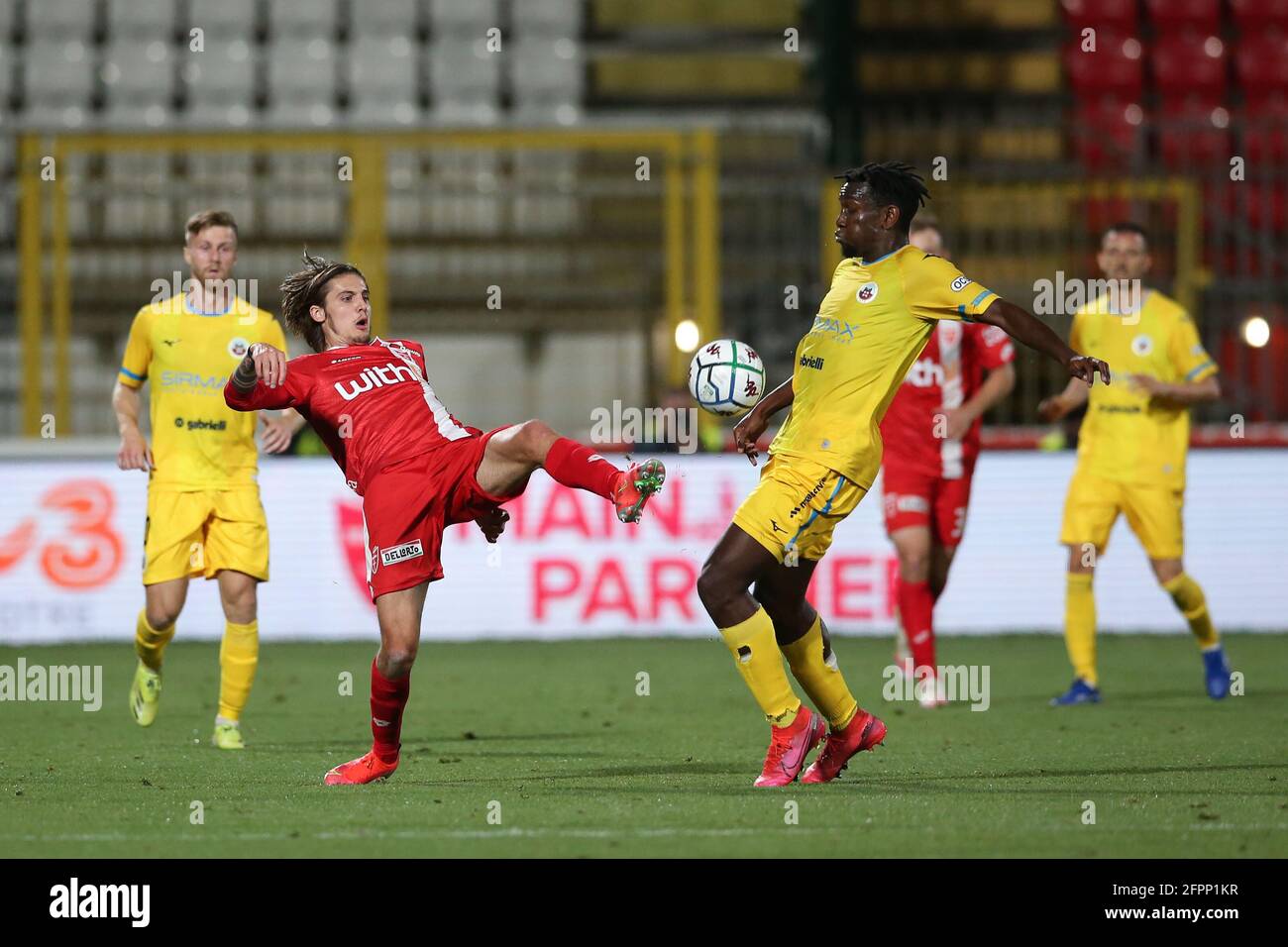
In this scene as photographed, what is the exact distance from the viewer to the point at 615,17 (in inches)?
841

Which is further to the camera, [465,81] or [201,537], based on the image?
Answer: [465,81]

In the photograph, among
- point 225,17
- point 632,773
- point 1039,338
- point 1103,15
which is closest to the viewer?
point 1039,338

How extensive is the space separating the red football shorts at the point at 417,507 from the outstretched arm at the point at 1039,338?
1.65 m

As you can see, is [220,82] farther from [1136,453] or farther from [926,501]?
[1136,453]

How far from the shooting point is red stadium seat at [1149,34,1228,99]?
21.9 meters

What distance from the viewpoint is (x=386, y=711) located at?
22.1 feet

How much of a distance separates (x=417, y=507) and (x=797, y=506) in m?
1.26

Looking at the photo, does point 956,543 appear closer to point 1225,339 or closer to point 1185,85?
point 1225,339

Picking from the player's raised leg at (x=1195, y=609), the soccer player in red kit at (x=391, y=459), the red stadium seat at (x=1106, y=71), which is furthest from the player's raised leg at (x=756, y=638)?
the red stadium seat at (x=1106, y=71)

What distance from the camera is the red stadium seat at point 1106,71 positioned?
22.0m

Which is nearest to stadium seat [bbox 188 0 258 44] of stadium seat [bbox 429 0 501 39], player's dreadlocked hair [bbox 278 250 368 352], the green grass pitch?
stadium seat [bbox 429 0 501 39]

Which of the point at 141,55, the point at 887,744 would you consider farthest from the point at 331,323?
the point at 141,55

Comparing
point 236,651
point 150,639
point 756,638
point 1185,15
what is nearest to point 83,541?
point 150,639

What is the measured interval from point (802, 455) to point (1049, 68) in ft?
52.2
